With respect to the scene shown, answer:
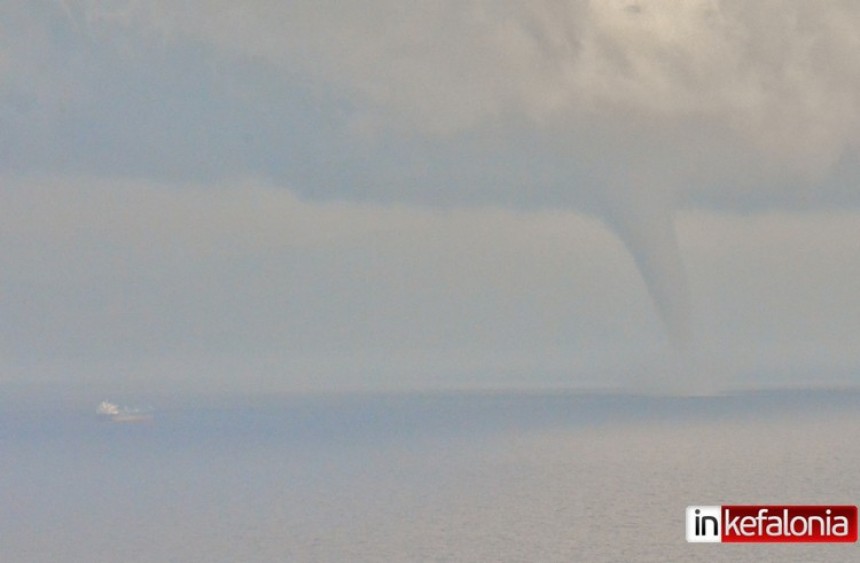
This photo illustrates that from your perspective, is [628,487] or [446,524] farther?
[628,487]

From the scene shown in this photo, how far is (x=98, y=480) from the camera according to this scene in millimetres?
122625

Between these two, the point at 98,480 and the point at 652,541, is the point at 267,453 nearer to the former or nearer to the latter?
the point at 98,480

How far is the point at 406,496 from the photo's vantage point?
10125cm

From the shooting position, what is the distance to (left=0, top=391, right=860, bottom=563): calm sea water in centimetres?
7012

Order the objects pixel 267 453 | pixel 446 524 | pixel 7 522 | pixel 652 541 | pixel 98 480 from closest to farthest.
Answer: pixel 652 541
pixel 446 524
pixel 7 522
pixel 98 480
pixel 267 453

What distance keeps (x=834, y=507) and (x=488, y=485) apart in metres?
37.5

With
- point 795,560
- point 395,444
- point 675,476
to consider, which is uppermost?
point 395,444

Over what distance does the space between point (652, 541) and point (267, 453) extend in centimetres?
9511

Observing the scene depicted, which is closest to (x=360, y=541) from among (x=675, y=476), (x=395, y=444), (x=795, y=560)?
(x=795, y=560)

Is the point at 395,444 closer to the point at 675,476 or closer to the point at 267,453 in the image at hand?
the point at 267,453

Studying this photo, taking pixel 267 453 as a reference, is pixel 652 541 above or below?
below

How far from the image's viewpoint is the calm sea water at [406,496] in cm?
7012

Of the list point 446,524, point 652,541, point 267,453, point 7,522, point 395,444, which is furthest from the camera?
point 395,444

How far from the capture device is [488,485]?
4377 inches
